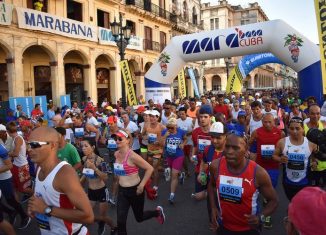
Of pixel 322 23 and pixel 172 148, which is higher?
pixel 322 23

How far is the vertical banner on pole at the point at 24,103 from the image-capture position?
14.5 metres

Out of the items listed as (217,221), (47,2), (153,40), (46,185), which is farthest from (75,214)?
(153,40)

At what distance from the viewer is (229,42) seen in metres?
12.4

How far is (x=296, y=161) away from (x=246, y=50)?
8.69 meters

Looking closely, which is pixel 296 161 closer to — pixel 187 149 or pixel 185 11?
pixel 187 149

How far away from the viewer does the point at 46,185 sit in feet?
8.41

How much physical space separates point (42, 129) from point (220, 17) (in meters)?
62.0

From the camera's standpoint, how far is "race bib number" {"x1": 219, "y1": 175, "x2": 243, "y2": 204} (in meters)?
2.94

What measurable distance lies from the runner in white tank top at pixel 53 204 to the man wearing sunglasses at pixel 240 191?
135 centimetres

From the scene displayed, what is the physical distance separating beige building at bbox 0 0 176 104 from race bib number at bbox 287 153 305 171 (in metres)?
15.1

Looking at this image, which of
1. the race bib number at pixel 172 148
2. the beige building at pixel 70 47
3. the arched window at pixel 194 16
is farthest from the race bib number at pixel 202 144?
the arched window at pixel 194 16

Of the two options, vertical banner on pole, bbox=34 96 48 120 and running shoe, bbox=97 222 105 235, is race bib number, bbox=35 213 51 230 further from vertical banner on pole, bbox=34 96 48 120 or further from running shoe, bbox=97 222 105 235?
vertical banner on pole, bbox=34 96 48 120

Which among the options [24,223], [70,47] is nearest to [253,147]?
[24,223]

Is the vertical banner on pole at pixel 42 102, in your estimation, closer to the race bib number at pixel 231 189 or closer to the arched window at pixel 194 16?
the race bib number at pixel 231 189
